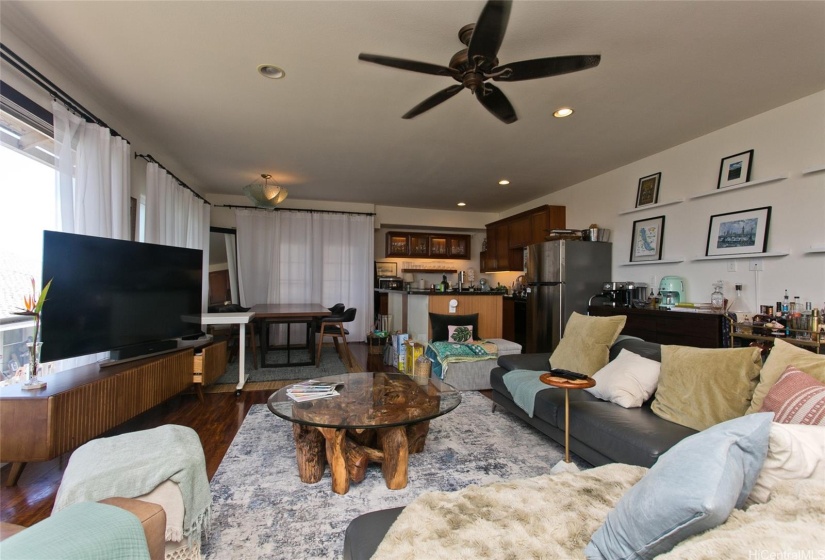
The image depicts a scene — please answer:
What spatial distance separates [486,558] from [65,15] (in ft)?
10.7

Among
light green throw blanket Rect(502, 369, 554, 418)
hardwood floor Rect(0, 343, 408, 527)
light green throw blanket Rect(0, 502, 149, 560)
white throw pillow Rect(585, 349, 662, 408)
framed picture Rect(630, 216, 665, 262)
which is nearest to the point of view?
light green throw blanket Rect(0, 502, 149, 560)

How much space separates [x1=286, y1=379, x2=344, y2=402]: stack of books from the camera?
7.82ft

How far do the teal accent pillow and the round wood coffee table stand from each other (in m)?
1.20

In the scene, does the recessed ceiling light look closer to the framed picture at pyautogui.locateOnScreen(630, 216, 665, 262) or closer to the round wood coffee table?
the round wood coffee table

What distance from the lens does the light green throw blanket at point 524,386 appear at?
2670 mm

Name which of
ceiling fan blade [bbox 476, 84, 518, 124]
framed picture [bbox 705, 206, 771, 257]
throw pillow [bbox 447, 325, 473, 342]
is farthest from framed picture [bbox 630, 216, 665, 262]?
ceiling fan blade [bbox 476, 84, 518, 124]

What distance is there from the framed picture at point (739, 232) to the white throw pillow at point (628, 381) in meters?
1.87

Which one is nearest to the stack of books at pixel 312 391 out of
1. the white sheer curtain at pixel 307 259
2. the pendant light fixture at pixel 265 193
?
the pendant light fixture at pixel 265 193

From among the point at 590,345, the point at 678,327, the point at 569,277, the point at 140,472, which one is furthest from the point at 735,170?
the point at 140,472

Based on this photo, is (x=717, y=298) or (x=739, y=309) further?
(x=717, y=298)

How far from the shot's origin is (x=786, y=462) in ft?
3.11

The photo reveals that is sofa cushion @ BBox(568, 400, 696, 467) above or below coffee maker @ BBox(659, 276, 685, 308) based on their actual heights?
below

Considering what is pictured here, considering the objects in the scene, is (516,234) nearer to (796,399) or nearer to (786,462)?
(796,399)

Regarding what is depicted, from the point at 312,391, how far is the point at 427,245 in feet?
18.9
